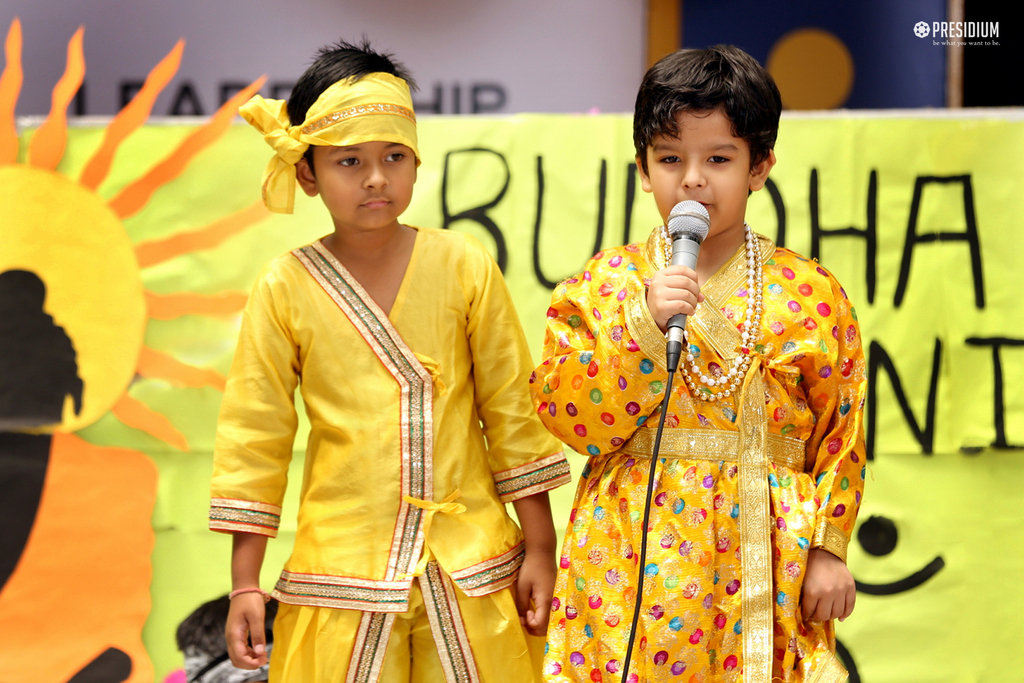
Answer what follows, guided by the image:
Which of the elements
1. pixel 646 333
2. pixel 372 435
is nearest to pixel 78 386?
pixel 372 435

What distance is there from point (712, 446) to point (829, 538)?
0.62ft

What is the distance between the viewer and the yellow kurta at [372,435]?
142 centimetres

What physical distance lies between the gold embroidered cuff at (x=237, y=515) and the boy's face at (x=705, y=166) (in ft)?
2.44

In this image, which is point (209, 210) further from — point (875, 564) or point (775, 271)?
point (875, 564)

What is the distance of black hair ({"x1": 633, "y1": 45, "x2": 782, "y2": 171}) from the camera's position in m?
1.27

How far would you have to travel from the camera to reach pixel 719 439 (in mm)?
1272

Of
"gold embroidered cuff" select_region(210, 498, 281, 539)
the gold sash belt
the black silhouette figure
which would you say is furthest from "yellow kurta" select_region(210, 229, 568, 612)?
the black silhouette figure

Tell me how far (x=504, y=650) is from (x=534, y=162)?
1512 mm

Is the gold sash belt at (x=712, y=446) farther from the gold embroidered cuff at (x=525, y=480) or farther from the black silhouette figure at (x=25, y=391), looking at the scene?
the black silhouette figure at (x=25, y=391)

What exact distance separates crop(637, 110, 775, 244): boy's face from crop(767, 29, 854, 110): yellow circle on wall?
207cm

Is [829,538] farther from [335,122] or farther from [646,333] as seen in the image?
[335,122]

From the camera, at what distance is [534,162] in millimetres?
2619

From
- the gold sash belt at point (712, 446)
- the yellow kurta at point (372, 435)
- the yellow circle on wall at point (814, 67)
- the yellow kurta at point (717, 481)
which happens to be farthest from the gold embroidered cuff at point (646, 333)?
the yellow circle on wall at point (814, 67)

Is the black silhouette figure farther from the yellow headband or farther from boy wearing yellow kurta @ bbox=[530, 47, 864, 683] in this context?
boy wearing yellow kurta @ bbox=[530, 47, 864, 683]
